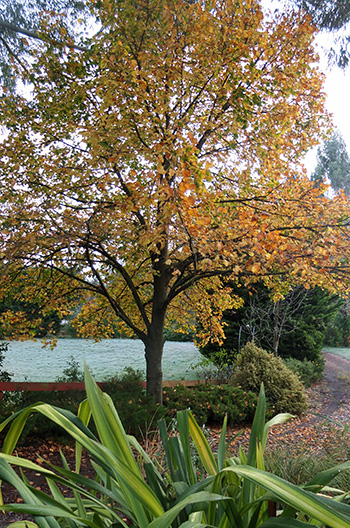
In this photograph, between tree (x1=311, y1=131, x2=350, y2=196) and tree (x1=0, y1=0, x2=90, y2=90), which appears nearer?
tree (x1=0, y1=0, x2=90, y2=90)

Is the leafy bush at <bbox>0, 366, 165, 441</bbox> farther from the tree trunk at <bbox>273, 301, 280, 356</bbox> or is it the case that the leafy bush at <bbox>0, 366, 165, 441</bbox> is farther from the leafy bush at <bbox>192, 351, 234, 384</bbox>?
the tree trunk at <bbox>273, 301, 280, 356</bbox>

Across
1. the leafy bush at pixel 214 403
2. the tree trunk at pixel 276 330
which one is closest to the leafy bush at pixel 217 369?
the tree trunk at pixel 276 330

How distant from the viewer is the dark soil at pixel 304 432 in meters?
3.78

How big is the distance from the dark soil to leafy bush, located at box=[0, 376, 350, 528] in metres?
0.19

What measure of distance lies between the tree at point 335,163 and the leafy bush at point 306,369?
61.0ft

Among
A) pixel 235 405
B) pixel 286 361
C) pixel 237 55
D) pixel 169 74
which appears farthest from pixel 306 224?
pixel 286 361

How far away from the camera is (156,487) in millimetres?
1453

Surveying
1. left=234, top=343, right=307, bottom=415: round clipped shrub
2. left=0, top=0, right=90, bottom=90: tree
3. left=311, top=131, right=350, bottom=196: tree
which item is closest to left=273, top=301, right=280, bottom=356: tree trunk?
left=234, top=343, right=307, bottom=415: round clipped shrub

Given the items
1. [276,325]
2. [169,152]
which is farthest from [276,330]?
[169,152]

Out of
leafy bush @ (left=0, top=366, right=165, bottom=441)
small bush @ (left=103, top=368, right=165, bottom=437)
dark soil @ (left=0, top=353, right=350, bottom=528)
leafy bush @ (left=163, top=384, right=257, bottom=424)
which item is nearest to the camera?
dark soil @ (left=0, top=353, right=350, bottom=528)

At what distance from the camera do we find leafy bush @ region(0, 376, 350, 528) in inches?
40.7

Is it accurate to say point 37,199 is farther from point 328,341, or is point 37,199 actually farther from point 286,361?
point 328,341

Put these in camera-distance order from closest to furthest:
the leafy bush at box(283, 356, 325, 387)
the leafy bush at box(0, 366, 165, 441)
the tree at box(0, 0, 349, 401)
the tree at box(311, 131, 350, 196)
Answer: the tree at box(0, 0, 349, 401) < the leafy bush at box(0, 366, 165, 441) < the leafy bush at box(283, 356, 325, 387) < the tree at box(311, 131, 350, 196)

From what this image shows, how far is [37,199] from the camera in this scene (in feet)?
19.1
